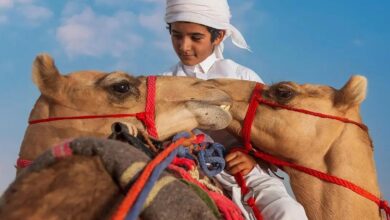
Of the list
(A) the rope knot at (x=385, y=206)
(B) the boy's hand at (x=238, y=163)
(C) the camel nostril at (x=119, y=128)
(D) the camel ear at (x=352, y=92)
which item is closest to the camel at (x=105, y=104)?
(B) the boy's hand at (x=238, y=163)

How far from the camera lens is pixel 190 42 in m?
4.86

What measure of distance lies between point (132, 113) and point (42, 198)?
81.8 inches

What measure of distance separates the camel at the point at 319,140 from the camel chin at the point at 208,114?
44 centimetres

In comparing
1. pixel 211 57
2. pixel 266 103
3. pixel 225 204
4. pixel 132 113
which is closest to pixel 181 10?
pixel 211 57

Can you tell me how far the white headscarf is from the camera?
489 cm

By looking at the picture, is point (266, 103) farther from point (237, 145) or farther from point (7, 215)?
point (7, 215)

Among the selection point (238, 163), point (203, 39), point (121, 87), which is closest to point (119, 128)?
point (121, 87)

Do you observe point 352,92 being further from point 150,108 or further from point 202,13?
point 150,108

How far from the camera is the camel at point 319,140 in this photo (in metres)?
4.06

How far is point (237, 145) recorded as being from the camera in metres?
4.38

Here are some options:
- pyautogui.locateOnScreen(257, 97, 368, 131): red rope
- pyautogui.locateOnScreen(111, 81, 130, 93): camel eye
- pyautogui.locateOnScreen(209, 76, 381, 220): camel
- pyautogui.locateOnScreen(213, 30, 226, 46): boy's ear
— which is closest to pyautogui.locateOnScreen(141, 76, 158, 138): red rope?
pyautogui.locateOnScreen(111, 81, 130, 93): camel eye

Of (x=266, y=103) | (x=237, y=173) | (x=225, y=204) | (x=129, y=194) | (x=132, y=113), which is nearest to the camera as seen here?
(x=129, y=194)

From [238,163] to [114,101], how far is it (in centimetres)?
Result: 97

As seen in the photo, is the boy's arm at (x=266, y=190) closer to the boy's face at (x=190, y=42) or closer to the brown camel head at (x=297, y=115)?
the brown camel head at (x=297, y=115)
